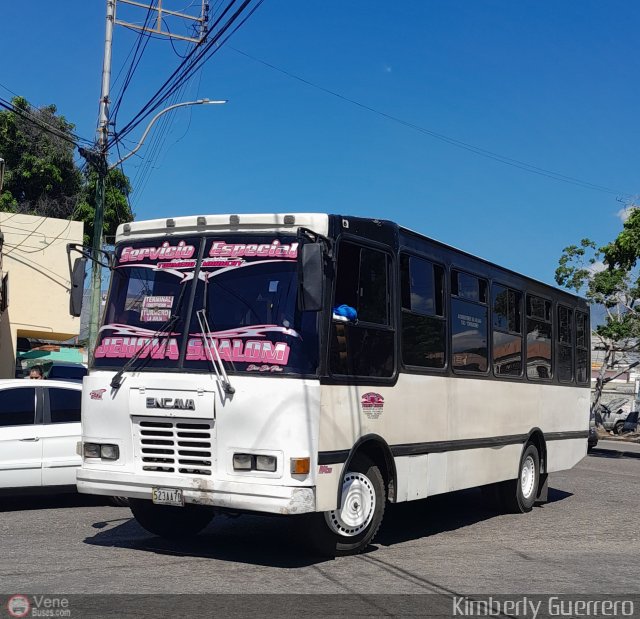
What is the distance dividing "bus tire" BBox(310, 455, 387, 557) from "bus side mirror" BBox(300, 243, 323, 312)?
1.65 meters

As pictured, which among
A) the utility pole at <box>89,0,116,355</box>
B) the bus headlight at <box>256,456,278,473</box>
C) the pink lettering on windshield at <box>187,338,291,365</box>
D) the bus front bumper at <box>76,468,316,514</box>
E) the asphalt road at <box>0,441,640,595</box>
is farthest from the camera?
the utility pole at <box>89,0,116,355</box>

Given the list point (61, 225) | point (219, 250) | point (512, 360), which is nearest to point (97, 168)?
point (61, 225)

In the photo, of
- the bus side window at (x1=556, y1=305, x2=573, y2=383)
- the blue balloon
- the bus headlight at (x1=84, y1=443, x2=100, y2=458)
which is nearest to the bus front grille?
the bus headlight at (x1=84, y1=443, x2=100, y2=458)

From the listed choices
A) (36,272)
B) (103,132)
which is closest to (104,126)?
(103,132)

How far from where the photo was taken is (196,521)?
9008mm

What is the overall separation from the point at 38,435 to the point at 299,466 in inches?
183

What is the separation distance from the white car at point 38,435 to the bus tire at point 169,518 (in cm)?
219

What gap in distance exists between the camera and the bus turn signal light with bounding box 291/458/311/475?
7172mm

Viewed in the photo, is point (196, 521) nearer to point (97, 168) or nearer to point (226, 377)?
point (226, 377)

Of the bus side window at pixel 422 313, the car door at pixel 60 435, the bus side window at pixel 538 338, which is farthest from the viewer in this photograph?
the bus side window at pixel 538 338

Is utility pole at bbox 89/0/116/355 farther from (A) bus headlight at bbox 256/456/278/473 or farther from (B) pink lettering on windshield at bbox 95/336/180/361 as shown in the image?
(A) bus headlight at bbox 256/456/278/473

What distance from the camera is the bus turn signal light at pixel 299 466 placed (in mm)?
7172

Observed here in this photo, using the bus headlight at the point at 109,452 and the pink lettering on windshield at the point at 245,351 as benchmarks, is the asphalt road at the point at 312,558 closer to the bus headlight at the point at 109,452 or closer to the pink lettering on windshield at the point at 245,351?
the bus headlight at the point at 109,452

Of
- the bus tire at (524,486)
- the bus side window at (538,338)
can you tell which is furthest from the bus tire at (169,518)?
the bus side window at (538,338)
